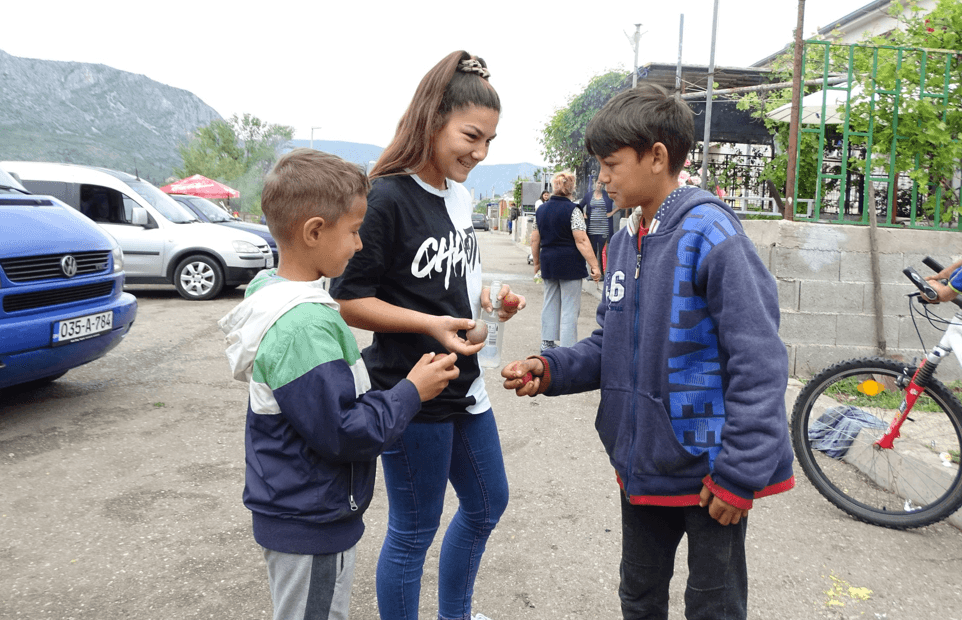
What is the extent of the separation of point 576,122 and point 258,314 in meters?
16.3

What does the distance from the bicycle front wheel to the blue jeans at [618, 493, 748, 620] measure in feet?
7.24

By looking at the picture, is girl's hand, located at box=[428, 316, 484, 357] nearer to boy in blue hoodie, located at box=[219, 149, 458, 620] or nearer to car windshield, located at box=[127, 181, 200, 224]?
boy in blue hoodie, located at box=[219, 149, 458, 620]

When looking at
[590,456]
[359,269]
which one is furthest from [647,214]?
[590,456]

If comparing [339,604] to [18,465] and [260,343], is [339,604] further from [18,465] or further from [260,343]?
[18,465]

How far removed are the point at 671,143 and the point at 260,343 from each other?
1125 millimetres

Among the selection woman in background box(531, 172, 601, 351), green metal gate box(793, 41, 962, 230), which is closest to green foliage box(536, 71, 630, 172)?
woman in background box(531, 172, 601, 351)

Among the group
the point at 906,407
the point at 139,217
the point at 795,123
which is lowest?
the point at 906,407

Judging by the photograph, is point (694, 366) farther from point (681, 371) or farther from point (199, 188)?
point (199, 188)

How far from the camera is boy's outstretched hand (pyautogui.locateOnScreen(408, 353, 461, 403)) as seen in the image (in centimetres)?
170

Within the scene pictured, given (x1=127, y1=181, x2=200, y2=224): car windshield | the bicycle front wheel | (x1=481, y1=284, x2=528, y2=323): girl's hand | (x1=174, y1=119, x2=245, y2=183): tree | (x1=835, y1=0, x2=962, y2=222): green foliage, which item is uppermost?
(x1=174, y1=119, x2=245, y2=183): tree

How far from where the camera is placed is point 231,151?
241ft

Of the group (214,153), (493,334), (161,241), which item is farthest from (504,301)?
(214,153)

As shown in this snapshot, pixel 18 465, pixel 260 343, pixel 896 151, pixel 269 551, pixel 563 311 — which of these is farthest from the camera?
pixel 563 311

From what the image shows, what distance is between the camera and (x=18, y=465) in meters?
4.21
